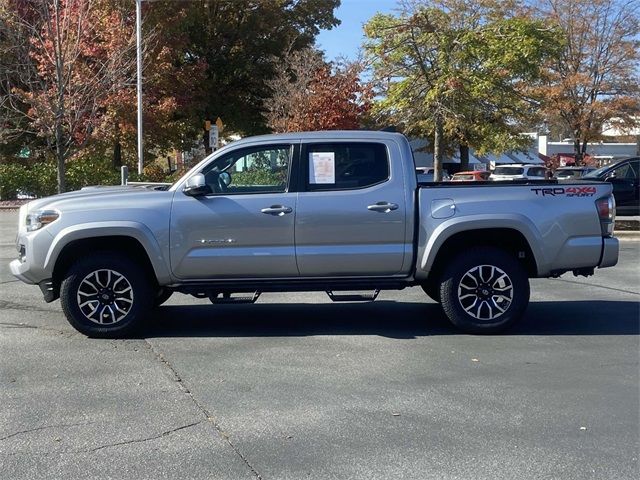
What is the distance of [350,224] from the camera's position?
7.14 m

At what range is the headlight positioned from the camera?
7.17 m

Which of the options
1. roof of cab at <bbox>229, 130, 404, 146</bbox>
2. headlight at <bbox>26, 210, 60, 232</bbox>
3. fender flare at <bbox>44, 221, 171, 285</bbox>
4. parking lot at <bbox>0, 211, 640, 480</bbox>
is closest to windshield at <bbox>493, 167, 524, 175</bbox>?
parking lot at <bbox>0, 211, 640, 480</bbox>

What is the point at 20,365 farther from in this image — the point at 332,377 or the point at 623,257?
the point at 623,257

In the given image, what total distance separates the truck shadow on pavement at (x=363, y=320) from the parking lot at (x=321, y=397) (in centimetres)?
4

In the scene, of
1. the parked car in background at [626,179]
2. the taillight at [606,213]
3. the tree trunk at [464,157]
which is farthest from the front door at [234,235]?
the tree trunk at [464,157]

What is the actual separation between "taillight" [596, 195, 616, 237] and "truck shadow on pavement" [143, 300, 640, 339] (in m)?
1.09

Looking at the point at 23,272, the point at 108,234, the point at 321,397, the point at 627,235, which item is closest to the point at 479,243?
the point at 321,397

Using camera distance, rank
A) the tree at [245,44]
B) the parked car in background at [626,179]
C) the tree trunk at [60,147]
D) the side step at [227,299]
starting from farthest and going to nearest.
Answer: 1. the tree at [245,44]
2. the parked car in background at [626,179]
3. the tree trunk at [60,147]
4. the side step at [227,299]

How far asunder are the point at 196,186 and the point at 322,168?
125cm

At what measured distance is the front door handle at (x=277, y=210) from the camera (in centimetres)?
712

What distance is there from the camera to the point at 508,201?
7.20 m

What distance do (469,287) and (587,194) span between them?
4.83 feet

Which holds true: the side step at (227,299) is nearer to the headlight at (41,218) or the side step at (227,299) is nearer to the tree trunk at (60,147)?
the headlight at (41,218)

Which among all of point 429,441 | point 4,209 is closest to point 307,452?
point 429,441
